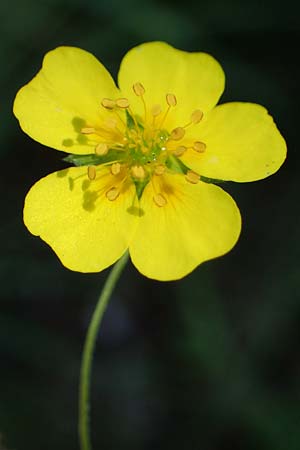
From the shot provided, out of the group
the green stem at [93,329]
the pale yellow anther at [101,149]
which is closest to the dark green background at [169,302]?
the green stem at [93,329]

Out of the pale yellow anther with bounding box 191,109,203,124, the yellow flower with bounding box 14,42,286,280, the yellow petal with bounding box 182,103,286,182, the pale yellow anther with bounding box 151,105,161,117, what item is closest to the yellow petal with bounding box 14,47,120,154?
the yellow flower with bounding box 14,42,286,280

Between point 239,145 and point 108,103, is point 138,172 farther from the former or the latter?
point 239,145

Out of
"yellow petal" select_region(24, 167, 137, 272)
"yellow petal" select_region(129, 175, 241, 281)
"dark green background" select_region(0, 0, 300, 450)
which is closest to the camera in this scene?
"yellow petal" select_region(129, 175, 241, 281)

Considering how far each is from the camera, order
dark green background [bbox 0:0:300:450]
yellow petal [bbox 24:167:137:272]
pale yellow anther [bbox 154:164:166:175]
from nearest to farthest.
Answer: yellow petal [bbox 24:167:137:272]
pale yellow anther [bbox 154:164:166:175]
dark green background [bbox 0:0:300:450]

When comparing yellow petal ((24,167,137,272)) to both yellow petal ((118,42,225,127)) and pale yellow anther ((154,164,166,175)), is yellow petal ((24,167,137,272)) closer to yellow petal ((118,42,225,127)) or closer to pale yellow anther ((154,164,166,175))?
pale yellow anther ((154,164,166,175))

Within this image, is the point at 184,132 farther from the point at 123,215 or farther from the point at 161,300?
the point at 161,300

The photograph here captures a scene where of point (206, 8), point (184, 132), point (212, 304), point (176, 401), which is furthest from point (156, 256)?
point (206, 8)
